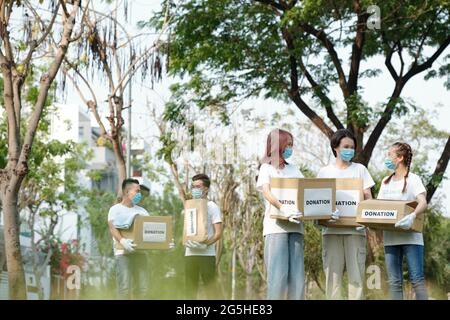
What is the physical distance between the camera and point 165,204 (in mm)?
44656

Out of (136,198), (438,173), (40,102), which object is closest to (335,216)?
(136,198)

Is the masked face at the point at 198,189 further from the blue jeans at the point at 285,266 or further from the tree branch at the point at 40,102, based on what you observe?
the tree branch at the point at 40,102

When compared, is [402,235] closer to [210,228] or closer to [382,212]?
[382,212]

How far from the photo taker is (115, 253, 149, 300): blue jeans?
8.45m

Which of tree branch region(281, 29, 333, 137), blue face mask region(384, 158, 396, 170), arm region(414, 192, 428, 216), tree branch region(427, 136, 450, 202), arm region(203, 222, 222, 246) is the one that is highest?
tree branch region(281, 29, 333, 137)

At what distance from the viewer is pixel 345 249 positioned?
23.8ft

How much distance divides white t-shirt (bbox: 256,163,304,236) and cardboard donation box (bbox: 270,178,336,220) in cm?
6

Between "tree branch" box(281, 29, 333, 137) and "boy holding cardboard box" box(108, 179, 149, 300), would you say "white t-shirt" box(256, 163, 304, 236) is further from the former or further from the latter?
"tree branch" box(281, 29, 333, 137)

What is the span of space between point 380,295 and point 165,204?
3352 centimetres

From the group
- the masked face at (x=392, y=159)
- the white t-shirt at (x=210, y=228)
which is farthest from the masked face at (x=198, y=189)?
the masked face at (x=392, y=159)

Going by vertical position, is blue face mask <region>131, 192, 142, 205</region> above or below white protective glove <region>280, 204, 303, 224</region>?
above

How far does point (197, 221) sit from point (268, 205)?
1538mm

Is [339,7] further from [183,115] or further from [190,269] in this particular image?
[190,269]

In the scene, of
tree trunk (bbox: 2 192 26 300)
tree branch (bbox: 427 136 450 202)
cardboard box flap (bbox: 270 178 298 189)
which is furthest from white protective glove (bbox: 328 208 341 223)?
tree branch (bbox: 427 136 450 202)
